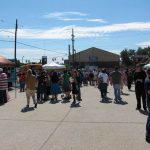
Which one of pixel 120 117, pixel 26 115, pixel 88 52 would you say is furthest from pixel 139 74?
pixel 88 52

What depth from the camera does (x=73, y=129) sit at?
10680 mm

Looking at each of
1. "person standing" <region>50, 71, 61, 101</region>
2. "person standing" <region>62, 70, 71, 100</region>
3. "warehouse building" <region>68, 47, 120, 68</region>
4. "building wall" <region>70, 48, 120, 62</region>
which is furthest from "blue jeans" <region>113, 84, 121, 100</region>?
"building wall" <region>70, 48, 120, 62</region>

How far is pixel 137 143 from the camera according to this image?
28.3ft

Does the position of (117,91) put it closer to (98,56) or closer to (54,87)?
(54,87)

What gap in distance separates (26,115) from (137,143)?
237 inches

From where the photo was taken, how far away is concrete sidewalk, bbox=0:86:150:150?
8.54 metres

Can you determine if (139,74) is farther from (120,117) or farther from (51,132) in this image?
(51,132)

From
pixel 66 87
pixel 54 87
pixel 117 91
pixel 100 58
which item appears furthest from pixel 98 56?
pixel 117 91

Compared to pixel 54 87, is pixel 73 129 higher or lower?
lower

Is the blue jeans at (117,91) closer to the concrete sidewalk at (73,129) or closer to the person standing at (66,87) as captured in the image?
the person standing at (66,87)

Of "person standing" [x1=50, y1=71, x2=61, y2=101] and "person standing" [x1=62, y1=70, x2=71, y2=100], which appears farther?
"person standing" [x1=62, y1=70, x2=71, y2=100]

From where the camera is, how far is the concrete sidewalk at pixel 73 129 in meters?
8.54

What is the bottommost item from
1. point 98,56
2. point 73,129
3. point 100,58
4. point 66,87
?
point 73,129

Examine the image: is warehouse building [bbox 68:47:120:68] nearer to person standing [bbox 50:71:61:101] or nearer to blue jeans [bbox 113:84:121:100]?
person standing [bbox 50:71:61:101]
